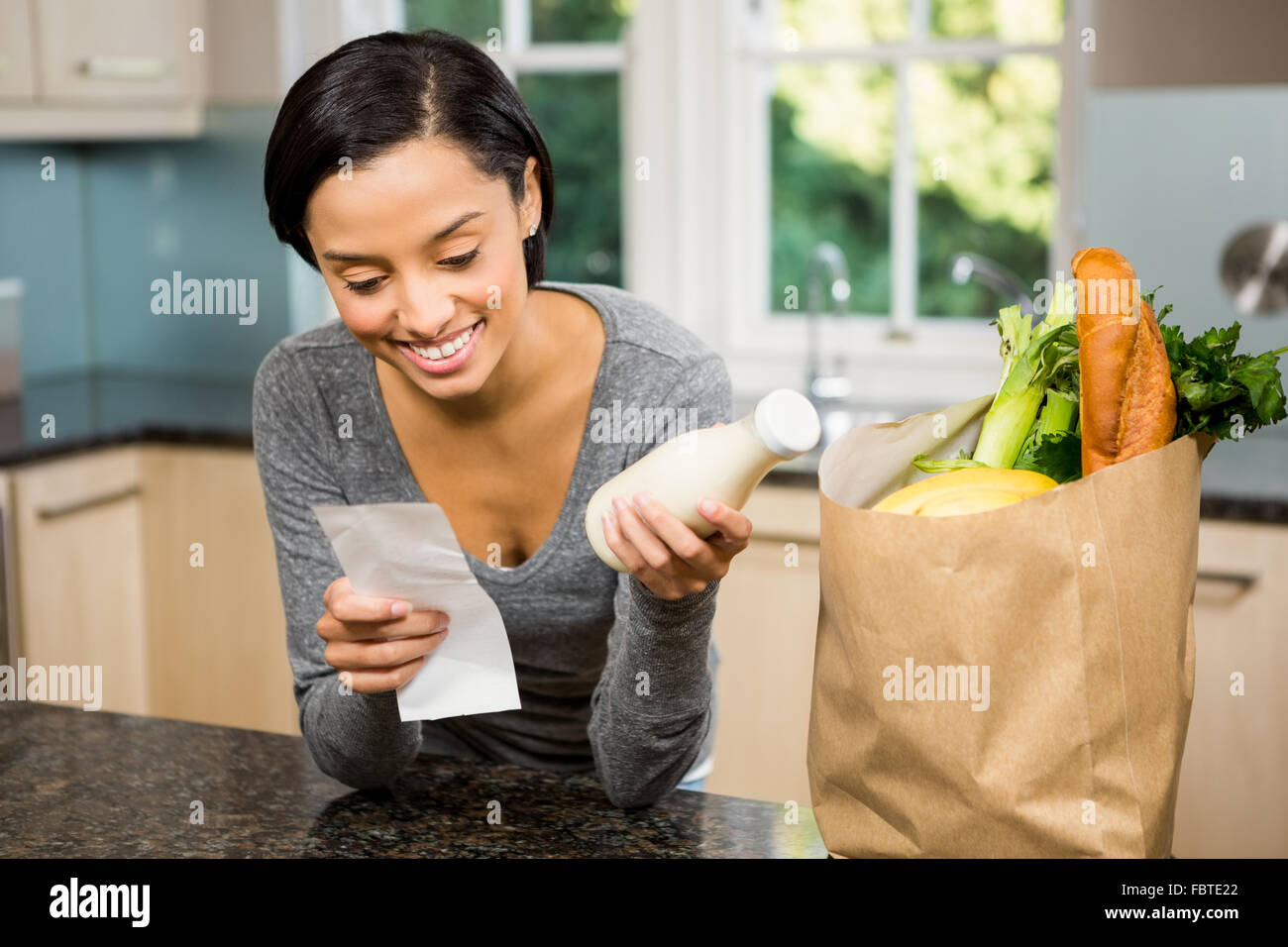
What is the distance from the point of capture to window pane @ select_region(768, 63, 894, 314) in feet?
9.52

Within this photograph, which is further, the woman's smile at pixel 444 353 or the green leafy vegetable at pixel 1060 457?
the woman's smile at pixel 444 353

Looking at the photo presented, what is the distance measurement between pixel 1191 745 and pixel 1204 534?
0.32 meters

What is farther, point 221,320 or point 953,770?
point 221,320

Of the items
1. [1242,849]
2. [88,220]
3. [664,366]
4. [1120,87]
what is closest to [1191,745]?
[1242,849]

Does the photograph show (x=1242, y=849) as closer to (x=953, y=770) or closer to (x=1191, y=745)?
(x=1191, y=745)

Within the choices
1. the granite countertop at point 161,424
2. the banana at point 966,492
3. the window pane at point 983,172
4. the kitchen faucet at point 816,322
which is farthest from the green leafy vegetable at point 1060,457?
the window pane at point 983,172

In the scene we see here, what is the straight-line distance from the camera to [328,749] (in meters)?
1.00

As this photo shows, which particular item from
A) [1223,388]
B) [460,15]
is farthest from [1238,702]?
[460,15]

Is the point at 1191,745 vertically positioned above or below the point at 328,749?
below

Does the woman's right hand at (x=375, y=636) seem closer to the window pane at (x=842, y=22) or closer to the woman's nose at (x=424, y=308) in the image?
the woman's nose at (x=424, y=308)

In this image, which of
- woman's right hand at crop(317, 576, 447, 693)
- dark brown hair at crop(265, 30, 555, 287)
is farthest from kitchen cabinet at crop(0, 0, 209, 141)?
woman's right hand at crop(317, 576, 447, 693)

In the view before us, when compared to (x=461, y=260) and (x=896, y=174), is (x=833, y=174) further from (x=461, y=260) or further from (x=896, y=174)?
(x=461, y=260)

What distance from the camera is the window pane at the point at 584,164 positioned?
3.06 meters

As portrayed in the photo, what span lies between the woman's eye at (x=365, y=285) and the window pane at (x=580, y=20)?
2160mm
